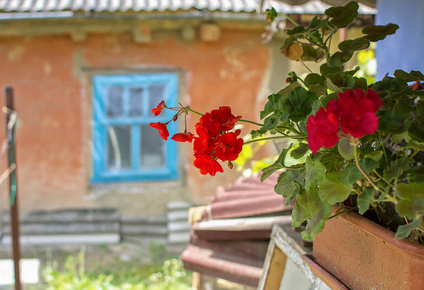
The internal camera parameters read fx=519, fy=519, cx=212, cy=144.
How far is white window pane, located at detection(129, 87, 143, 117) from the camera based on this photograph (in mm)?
5578

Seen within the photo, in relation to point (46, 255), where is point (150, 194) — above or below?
above

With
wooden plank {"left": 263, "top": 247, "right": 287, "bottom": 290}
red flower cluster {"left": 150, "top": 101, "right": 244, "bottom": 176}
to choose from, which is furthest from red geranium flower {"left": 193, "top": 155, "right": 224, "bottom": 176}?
wooden plank {"left": 263, "top": 247, "right": 287, "bottom": 290}

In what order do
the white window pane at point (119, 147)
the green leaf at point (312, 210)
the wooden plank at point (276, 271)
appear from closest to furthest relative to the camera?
the green leaf at point (312, 210) → the wooden plank at point (276, 271) → the white window pane at point (119, 147)

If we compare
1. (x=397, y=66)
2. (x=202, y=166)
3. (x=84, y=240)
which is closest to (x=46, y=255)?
(x=84, y=240)

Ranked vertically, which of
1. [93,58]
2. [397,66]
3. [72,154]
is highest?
[93,58]

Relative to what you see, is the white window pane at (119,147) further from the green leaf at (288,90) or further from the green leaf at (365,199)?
the green leaf at (365,199)

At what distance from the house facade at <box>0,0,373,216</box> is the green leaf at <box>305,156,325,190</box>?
4445mm

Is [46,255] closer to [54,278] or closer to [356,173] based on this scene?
[54,278]

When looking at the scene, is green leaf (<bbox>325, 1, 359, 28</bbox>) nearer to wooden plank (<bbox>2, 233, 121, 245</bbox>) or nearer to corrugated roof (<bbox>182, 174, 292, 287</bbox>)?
corrugated roof (<bbox>182, 174, 292, 287</bbox>)

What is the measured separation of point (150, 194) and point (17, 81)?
72.0 inches

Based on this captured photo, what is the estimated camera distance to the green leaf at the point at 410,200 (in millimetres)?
722

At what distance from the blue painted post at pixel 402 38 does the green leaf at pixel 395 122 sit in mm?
1089

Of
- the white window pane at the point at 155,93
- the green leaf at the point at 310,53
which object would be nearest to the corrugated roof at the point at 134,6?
the white window pane at the point at 155,93

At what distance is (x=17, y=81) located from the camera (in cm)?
543
